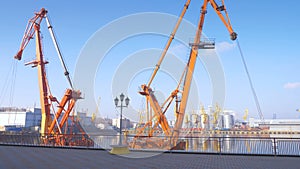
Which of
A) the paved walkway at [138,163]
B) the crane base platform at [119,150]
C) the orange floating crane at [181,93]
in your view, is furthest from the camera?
the orange floating crane at [181,93]

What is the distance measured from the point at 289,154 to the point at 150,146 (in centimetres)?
1106

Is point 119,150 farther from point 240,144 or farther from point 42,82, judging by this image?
point 42,82

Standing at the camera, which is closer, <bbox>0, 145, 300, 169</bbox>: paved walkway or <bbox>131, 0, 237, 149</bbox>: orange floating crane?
<bbox>0, 145, 300, 169</bbox>: paved walkway

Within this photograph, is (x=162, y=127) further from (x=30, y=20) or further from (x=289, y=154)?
(x=30, y=20)

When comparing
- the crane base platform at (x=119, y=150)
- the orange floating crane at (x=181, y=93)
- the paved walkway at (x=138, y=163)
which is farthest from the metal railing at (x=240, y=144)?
the orange floating crane at (x=181, y=93)

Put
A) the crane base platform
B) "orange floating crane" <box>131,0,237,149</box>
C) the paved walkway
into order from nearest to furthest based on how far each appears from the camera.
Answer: the paved walkway
the crane base platform
"orange floating crane" <box>131,0,237,149</box>

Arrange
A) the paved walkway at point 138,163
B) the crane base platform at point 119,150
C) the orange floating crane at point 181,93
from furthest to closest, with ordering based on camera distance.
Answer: the orange floating crane at point 181,93, the crane base platform at point 119,150, the paved walkway at point 138,163

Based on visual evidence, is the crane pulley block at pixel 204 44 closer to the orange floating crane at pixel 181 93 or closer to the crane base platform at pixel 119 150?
the orange floating crane at pixel 181 93

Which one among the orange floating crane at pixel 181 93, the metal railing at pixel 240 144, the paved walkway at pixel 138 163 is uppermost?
the orange floating crane at pixel 181 93

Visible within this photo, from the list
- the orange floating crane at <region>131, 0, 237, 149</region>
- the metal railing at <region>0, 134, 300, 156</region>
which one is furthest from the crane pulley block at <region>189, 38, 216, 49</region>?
the metal railing at <region>0, 134, 300, 156</region>

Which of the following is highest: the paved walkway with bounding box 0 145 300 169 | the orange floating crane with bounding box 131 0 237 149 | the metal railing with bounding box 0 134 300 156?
the orange floating crane with bounding box 131 0 237 149

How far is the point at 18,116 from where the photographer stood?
6944 centimetres

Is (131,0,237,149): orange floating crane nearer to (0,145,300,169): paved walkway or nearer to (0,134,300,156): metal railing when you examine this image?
(0,134,300,156): metal railing

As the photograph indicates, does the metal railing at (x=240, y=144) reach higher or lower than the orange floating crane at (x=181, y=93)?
lower
